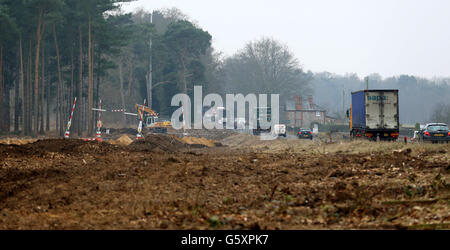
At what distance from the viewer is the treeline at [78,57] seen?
137ft

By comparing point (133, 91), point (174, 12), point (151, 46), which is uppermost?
point (174, 12)

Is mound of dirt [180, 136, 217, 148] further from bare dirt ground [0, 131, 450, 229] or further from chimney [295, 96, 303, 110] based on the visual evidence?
chimney [295, 96, 303, 110]

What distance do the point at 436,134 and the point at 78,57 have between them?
36.9 metres

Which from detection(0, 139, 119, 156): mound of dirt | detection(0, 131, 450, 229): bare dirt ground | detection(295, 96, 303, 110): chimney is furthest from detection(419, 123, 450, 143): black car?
detection(295, 96, 303, 110): chimney

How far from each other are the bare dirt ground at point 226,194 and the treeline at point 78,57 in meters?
27.1

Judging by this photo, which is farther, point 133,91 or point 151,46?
point 133,91

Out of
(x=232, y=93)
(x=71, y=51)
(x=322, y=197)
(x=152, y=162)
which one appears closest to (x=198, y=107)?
(x=232, y=93)

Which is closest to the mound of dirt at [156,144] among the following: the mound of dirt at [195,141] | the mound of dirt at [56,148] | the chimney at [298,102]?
the mound of dirt at [195,141]

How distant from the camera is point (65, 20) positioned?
151 feet

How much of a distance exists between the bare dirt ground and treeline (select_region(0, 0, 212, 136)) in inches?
1067

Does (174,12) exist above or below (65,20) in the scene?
above
